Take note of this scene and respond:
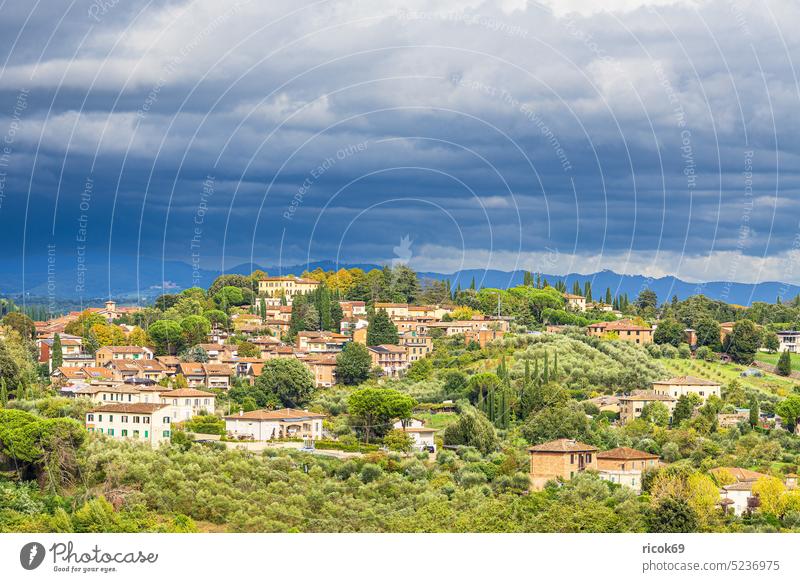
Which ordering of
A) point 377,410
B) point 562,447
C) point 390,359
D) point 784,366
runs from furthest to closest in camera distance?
point 784,366 → point 390,359 → point 377,410 → point 562,447

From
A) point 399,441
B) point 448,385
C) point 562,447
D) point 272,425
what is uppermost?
point 448,385

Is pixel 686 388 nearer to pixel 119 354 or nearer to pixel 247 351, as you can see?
pixel 247 351

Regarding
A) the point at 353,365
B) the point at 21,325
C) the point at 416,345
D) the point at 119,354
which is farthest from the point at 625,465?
the point at 21,325

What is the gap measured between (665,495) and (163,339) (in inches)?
1038

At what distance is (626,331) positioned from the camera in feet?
191

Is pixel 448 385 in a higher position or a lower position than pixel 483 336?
lower

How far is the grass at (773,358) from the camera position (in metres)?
56.5

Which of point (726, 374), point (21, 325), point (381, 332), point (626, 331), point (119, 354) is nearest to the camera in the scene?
point (119, 354)

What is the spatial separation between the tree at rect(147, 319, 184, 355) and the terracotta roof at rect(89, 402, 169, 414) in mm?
14084

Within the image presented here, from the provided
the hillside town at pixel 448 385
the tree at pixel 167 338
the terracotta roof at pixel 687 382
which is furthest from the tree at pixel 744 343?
the tree at pixel 167 338

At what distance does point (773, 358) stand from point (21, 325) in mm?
28848

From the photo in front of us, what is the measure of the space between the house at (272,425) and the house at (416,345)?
11.9 meters
